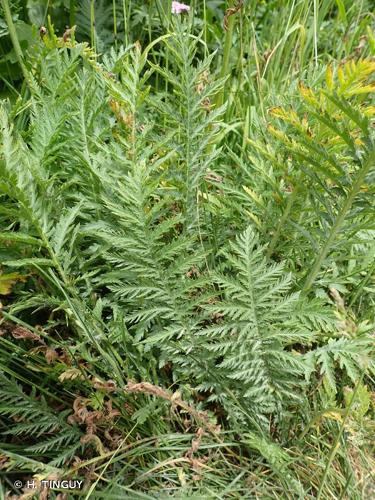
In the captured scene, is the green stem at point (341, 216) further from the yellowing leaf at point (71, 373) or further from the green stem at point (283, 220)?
the yellowing leaf at point (71, 373)

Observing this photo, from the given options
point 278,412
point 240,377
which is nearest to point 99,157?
point 240,377

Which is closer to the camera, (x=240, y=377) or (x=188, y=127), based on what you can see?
(x=240, y=377)

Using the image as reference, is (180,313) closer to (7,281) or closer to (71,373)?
(71,373)

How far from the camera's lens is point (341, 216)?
1.12 meters

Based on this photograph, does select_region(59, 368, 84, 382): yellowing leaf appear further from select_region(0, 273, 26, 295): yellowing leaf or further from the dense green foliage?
select_region(0, 273, 26, 295): yellowing leaf

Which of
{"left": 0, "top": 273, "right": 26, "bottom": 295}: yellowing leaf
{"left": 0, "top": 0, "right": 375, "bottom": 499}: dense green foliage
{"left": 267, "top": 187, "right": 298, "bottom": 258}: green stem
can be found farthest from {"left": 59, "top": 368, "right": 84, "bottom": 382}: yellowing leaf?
{"left": 267, "top": 187, "right": 298, "bottom": 258}: green stem

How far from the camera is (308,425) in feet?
3.78

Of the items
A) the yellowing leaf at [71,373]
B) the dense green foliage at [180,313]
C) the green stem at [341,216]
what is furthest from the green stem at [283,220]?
the yellowing leaf at [71,373]

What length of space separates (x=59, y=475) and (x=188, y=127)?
77 centimetres

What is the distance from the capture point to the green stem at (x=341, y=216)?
1.04 metres

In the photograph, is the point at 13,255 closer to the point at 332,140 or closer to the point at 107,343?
the point at 107,343

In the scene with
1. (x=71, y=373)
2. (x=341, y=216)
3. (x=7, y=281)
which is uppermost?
(x=341, y=216)

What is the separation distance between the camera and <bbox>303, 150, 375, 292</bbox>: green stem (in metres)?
1.04

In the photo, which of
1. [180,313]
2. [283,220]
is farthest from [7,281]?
[283,220]
